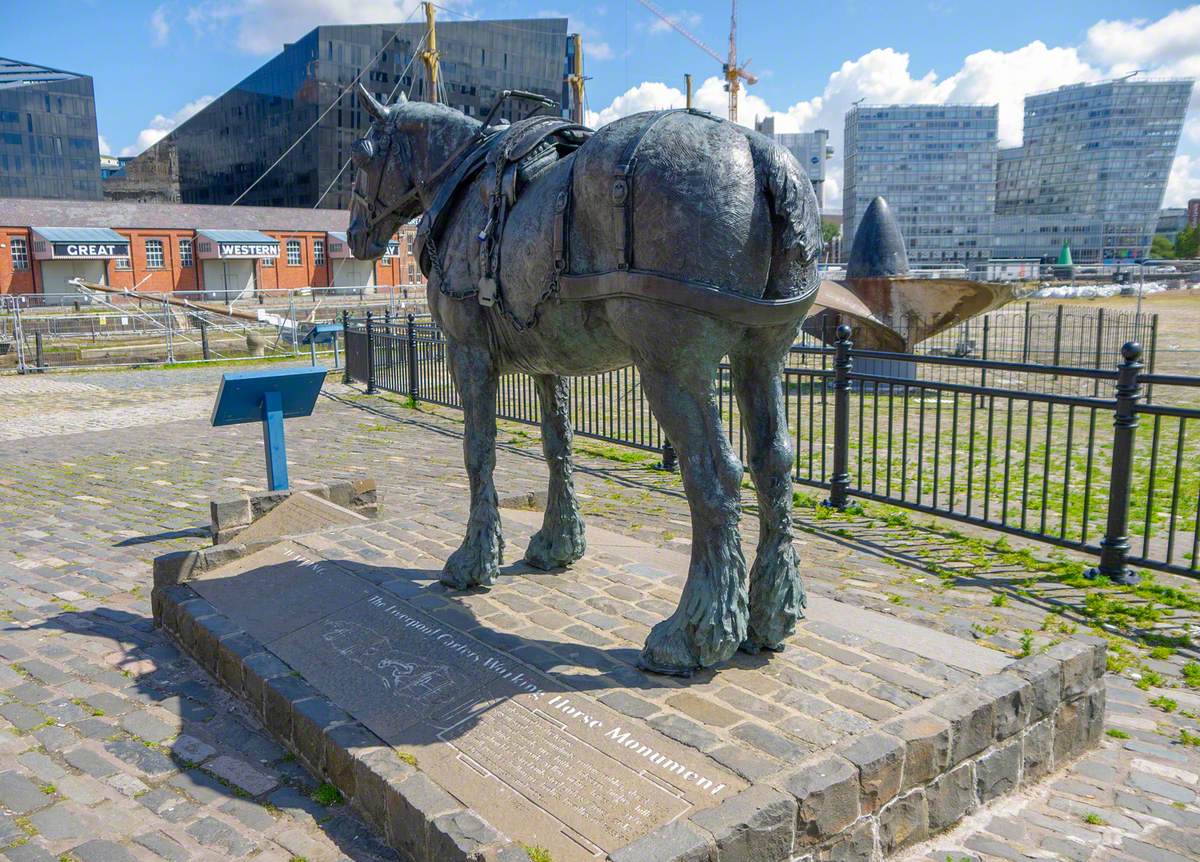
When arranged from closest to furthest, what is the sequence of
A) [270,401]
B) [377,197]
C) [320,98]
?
[377,197] → [270,401] → [320,98]

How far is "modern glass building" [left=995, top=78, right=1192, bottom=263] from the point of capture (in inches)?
4803

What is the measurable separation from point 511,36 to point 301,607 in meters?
79.5

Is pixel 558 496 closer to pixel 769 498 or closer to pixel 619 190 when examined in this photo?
pixel 769 498

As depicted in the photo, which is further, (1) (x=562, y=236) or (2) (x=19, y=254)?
(2) (x=19, y=254)

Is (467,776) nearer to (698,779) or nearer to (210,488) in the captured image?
(698,779)

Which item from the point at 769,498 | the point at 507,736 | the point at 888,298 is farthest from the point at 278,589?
the point at 888,298

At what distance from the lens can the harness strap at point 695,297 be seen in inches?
135

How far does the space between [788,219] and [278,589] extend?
3481 millimetres

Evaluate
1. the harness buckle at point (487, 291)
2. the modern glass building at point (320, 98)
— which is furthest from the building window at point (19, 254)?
the harness buckle at point (487, 291)

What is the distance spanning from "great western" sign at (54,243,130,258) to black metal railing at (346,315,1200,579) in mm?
39532

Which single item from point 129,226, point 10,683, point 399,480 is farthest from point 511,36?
point 10,683

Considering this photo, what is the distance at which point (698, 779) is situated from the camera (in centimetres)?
301

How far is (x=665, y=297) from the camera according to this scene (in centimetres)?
347

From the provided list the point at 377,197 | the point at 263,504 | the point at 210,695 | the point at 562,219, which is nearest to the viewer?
the point at 562,219
